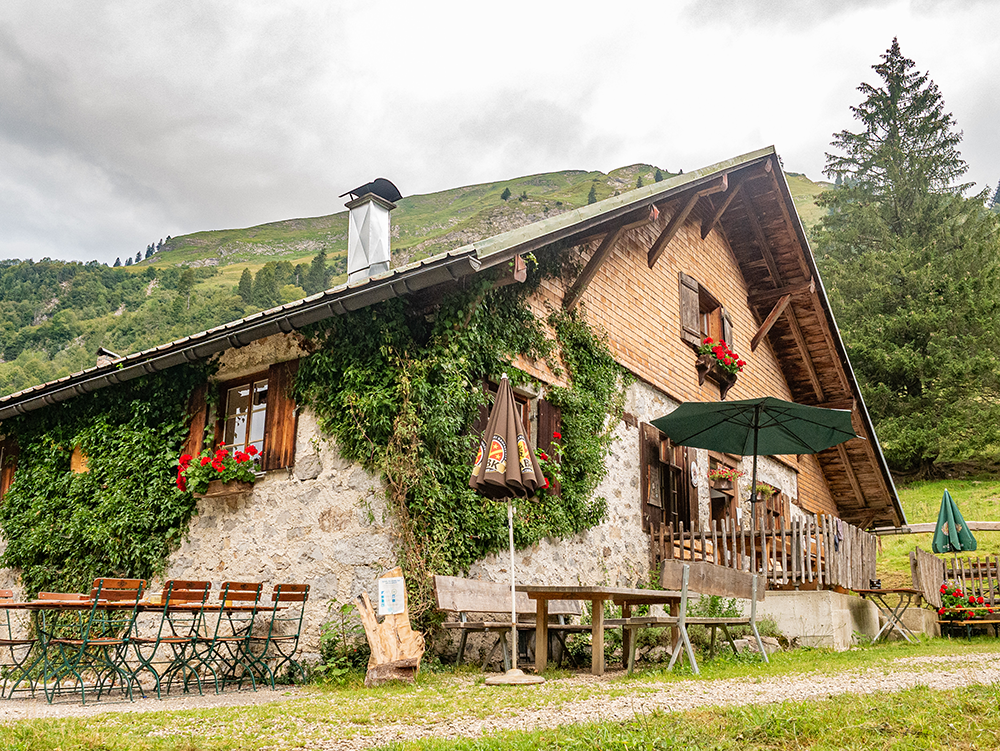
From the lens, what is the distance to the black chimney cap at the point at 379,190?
11.2 m

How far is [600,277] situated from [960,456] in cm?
1710

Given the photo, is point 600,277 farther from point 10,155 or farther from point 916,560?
point 10,155

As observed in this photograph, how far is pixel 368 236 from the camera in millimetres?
10930

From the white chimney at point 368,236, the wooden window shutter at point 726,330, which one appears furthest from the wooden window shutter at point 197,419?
the wooden window shutter at point 726,330

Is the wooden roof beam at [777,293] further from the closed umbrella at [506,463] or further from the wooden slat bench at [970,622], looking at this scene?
the closed umbrella at [506,463]

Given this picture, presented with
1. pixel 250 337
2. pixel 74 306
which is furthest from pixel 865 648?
pixel 74 306

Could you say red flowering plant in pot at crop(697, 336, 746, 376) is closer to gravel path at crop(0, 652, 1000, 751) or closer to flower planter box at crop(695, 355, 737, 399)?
flower planter box at crop(695, 355, 737, 399)

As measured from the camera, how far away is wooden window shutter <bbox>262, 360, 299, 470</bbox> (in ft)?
26.3

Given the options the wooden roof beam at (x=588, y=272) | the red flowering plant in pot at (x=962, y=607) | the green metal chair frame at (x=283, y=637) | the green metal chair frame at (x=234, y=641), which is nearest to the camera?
the green metal chair frame at (x=234, y=641)

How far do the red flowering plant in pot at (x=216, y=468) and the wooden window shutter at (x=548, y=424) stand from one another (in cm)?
291

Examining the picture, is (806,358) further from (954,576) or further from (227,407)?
(227,407)

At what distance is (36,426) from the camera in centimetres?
1052

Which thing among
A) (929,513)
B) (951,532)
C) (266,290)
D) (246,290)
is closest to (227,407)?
(951,532)

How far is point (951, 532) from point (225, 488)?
1156 centimetres
